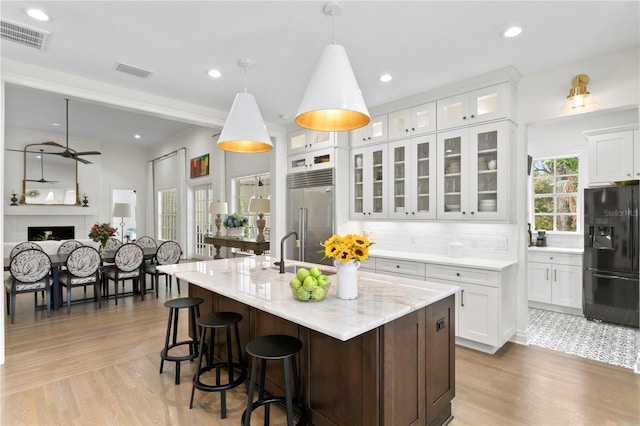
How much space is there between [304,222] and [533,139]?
4.00 meters

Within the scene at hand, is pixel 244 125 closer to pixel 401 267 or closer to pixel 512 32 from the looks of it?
pixel 512 32

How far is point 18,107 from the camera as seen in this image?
6234mm

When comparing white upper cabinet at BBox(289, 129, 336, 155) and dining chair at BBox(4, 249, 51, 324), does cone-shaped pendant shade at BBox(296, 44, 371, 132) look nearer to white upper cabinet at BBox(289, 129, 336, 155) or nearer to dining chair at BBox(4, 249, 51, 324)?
white upper cabinet at BBox(289, 129, 336, 155)

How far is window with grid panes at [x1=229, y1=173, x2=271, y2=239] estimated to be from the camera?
6.97 meters

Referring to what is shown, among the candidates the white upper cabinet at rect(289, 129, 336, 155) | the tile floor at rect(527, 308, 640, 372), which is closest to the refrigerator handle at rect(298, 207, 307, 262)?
the white upper cabinet at rect(289, 129, 336, 155)

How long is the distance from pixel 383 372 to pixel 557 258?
4317 mm

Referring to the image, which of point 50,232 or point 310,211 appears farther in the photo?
point 50,232

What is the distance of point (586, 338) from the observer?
12.6 feet

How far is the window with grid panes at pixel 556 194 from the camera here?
211 inches

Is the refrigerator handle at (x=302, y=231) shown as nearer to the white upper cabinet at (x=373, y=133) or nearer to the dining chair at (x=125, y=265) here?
the white upper cabinet at (x=373, y=133)

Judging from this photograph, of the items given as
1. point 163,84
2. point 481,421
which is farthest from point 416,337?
point 163,84

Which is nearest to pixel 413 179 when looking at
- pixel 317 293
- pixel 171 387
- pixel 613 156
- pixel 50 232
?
pixel 613 156

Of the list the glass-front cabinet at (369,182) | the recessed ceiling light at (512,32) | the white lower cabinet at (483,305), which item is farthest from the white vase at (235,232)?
the recessed ceiling light at (512,32)

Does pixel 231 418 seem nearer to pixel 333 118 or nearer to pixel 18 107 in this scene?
pixel 333 118
